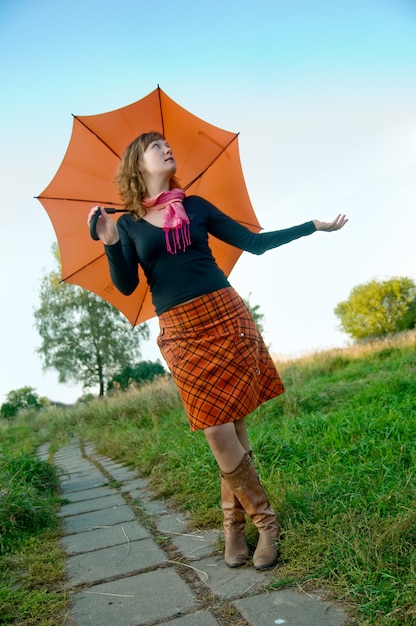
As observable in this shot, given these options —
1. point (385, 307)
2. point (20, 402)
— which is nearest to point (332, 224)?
point (20, 402)

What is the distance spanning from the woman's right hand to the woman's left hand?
37.8 inches

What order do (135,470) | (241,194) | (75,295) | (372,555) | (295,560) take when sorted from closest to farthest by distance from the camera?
(372,555), (295,560), (241,194), (135,470), (75,295)

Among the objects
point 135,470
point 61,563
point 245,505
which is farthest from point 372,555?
point 135,470

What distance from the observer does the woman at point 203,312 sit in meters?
2.41

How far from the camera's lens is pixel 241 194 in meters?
3.37

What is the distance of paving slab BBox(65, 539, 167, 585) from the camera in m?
2.48

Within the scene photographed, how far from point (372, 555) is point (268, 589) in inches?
16.2

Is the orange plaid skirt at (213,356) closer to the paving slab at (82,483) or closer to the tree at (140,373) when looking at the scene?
the paving slab at (82,483)

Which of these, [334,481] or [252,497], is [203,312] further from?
[334,481]

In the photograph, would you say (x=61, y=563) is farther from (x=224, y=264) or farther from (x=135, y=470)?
(x=135, y=470)

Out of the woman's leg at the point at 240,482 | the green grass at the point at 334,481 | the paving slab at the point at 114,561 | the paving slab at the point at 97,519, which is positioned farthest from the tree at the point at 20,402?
the woman's leg at the point at 240,482

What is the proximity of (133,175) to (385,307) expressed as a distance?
3214 cm

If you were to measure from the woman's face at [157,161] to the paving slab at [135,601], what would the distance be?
1.87 metres

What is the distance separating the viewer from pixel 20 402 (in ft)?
70.2
